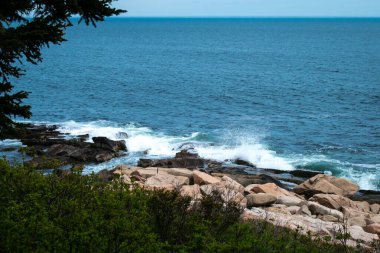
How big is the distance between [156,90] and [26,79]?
20504 millimetres

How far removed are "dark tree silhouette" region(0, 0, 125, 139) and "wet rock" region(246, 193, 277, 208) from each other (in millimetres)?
14103

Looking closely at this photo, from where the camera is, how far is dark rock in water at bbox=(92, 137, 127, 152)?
121 ft

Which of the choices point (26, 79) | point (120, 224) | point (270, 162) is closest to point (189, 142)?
point (270, 162)

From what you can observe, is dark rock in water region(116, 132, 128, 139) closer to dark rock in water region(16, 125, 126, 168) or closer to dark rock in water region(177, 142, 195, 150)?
dark rock in water region(16, 125, 126, 168)

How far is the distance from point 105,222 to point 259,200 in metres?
14.5

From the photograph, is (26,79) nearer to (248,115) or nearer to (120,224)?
(248,115)

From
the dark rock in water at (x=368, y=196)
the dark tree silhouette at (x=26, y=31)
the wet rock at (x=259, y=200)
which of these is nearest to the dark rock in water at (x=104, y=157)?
the wet rock at (x=259, y=200)

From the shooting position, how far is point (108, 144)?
3719cm

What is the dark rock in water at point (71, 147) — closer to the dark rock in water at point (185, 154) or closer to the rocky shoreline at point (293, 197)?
the dark rock in water at point (185, 154)

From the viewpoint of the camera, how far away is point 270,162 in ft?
119

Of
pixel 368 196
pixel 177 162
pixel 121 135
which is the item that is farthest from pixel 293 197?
pixel 121 135

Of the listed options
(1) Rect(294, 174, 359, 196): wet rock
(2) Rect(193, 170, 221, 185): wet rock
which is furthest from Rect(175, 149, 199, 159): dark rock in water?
(2) Rect(193, 170, 221, 185): wet rock

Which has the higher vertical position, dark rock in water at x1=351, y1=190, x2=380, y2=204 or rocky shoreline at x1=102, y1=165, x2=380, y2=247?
rocky shoreline at x1=102, y1=165, x2=380, y2=247

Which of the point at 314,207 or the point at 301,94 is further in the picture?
the point at 301,94
